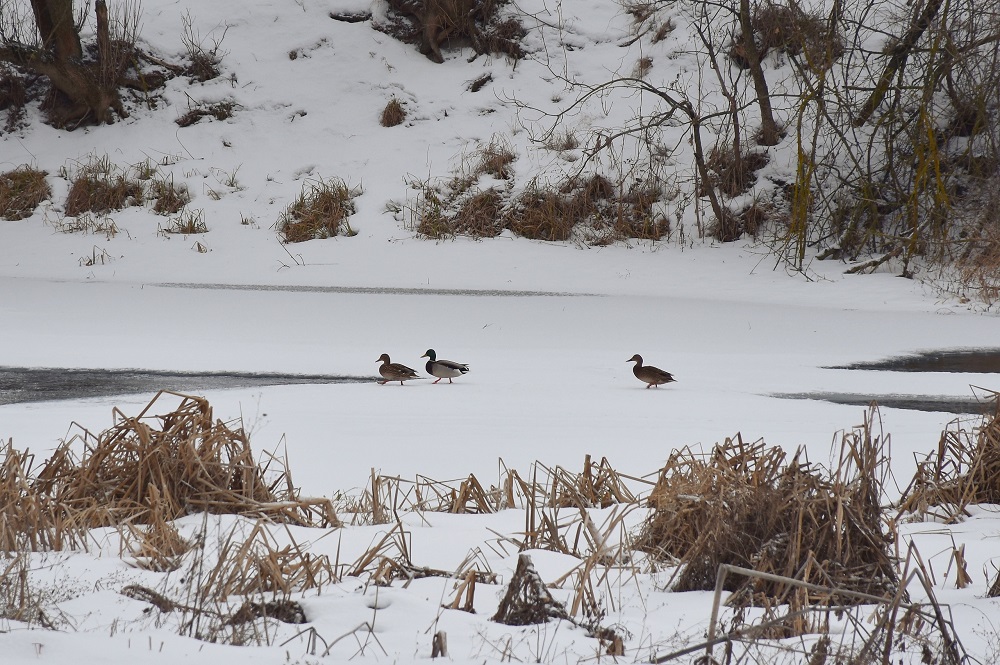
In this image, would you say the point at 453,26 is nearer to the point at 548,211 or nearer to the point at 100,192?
the point at 548,211

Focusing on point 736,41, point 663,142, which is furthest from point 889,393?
point 736,41

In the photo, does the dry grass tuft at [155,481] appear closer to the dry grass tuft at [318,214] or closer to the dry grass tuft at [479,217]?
the dry grass tuft at [479,217]

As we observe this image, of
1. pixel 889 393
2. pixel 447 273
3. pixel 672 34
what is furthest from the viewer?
pixel 672 34

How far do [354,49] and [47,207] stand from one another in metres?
7.20

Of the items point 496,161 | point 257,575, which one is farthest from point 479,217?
point 257,575

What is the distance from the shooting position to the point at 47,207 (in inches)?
673

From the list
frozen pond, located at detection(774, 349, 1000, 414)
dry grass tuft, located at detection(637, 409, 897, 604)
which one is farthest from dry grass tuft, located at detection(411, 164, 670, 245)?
dry grass tuft, located at detection(637, 409, 897, 604)

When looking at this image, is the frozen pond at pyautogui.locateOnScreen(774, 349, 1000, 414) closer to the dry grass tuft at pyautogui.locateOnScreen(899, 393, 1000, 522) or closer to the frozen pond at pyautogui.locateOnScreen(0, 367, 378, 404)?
the dry grass tuft at pyautogui.locateOnScreen(899, 393, 1000, 522)

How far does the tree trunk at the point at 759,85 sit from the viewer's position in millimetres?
15325

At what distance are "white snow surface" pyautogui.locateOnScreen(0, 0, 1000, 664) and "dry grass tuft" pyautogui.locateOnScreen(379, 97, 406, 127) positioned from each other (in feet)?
1.17

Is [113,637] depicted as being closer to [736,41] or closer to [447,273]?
Result: [447,273]

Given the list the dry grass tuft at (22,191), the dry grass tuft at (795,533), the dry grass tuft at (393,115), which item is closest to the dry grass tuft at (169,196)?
Answer: the dry grass tuft at (22,191)

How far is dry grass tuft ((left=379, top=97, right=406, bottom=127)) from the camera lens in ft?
62.0

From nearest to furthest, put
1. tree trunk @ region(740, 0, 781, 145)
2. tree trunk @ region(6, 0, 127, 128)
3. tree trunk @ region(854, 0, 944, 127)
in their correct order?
tree trunk @ region(854, 0, 944, 127), tree trunk @ region(740, 0, 781, 145), tree trunk @ region(6, 0, 127, 128)
